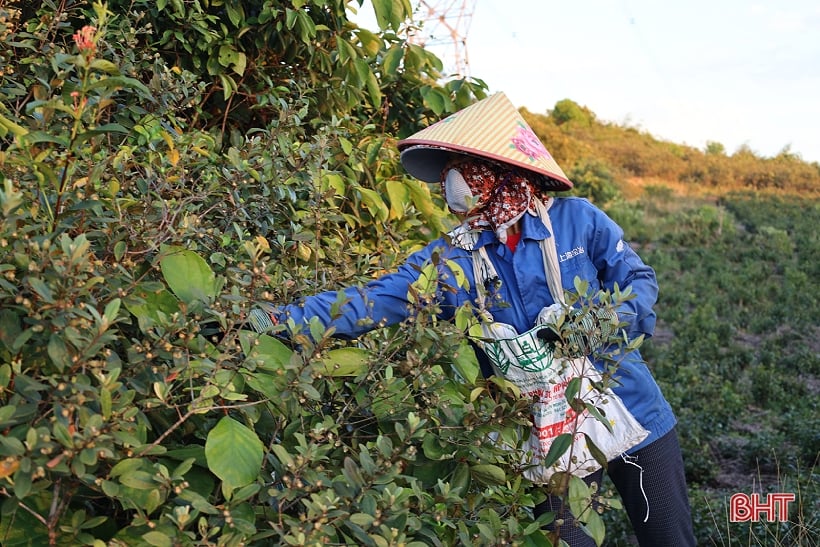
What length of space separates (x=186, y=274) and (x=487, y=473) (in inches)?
25.4

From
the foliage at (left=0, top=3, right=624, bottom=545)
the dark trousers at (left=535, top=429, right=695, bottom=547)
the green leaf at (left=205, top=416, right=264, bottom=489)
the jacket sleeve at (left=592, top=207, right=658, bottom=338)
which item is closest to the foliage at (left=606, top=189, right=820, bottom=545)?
the dark trousers at (left=535, top=429, right=695, bottom=547)

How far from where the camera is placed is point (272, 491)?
1.32 metres

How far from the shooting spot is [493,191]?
7.61 feet

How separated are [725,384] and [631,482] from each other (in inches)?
202

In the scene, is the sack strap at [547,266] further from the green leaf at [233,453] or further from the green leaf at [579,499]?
the green leaf at [233,453]

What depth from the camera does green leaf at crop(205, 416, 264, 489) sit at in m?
1.35

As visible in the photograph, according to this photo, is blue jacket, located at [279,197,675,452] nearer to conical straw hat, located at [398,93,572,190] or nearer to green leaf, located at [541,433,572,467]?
conical straw hat, located at [398,93,572,190]

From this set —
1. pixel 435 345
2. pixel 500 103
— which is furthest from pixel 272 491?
pixel 500 103

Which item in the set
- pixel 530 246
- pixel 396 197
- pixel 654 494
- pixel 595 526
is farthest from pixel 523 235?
pixel 595 526

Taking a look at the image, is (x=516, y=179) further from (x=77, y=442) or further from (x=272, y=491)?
(x=77, y=442)

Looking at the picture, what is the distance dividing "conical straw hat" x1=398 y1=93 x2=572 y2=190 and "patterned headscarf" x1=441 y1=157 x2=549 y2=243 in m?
0.05

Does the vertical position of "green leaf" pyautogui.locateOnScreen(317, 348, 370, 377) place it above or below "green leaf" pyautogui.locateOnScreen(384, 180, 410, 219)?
below

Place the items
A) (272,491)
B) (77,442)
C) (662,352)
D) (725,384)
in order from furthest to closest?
1. (662,352)
2. (725,384)
3. (272,491)
4. (77,442)

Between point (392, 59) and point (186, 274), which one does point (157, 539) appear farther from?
point (392, 59)
